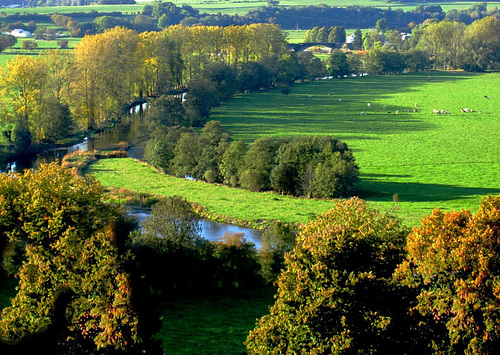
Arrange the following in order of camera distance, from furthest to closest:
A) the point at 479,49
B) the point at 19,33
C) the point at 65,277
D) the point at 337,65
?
the point at 19,33 → the point at 479,49 → the point at 337,65 → the point at 65,277

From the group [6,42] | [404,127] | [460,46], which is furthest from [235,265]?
[460,46]

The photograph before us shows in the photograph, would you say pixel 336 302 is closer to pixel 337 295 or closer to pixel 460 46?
pixel 337 295

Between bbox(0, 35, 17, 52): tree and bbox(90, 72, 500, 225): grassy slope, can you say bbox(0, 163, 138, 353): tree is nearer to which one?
bbox(90, 72, 500, 225): grassy slope

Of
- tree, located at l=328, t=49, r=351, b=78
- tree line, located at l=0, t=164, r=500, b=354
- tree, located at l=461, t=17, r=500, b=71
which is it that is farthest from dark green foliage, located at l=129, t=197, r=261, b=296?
tree, located at l=461, t=17, r=500, b=71

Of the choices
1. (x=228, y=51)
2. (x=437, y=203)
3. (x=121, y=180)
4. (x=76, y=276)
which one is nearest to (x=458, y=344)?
(x=76, y=276)

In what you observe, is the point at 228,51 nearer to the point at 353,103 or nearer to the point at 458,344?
the point at 353,103

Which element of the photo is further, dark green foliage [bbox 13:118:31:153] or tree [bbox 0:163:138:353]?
dark green foliage [bbox 13:118:31:153]

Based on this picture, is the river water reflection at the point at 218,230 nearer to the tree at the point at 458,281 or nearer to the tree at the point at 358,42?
the tree at the point at 458,281
